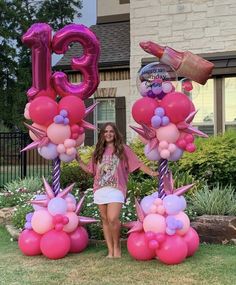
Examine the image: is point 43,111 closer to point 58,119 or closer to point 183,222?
point 58,119

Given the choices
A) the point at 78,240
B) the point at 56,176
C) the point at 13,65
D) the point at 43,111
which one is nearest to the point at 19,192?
the point at 56,176

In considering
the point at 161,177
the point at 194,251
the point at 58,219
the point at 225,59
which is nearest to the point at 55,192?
the point at 58,219

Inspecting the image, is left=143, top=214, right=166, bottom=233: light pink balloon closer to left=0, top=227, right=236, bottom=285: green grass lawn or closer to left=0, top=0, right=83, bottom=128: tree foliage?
left=0, top=227, right=236, bottom=285: green grass lawn

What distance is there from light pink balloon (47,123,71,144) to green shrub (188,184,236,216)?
6.95ft

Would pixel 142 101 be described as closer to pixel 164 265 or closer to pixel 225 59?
pixel 164 265

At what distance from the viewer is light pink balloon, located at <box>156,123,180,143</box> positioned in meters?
5.34

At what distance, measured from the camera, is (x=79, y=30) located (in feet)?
19.0

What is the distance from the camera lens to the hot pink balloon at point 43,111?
5566 millimetres

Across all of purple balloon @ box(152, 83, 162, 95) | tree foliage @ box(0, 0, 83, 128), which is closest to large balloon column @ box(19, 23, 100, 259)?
purple balloon @ box(152, 83, 162, 95)

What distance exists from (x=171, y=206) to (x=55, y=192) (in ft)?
4.80

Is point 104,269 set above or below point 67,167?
below

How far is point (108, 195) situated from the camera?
17.9ft

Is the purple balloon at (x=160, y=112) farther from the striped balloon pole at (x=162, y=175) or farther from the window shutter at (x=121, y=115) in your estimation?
the window shutter at (x=121, y=115)

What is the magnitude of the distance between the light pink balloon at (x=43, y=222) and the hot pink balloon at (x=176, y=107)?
5.82 feet
